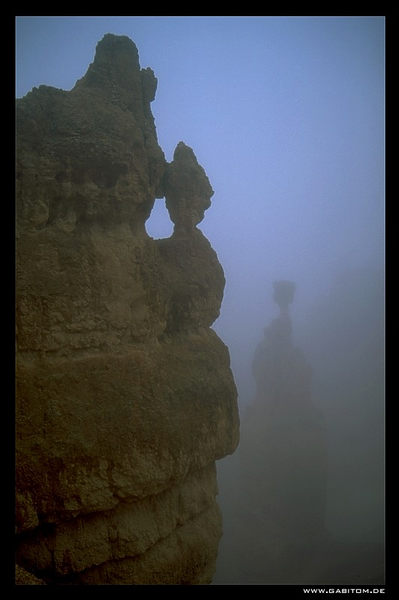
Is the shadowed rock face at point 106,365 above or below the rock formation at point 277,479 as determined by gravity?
above

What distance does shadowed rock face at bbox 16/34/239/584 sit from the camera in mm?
7684

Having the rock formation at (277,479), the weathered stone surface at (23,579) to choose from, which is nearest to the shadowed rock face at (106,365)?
the weathered stone surface at (23,579)

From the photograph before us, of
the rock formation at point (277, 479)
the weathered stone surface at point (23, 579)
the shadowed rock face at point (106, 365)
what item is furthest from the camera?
the rock formation at point (277, 479)

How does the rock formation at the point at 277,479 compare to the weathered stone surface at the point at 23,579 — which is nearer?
the weathered stone surface at the point at 23,579

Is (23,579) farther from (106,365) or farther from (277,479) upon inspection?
(277,479)

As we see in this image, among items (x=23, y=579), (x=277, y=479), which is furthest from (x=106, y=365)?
(x=277, y=479)

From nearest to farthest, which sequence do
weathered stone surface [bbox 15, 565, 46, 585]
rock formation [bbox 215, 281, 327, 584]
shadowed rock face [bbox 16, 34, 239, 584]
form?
weathered stone surface [bbox 15, 565, 46, 585]
shadowed rock face [bbox 16, 34, 239, 584]
rock formation [bbox 215, 281, 327, 584]

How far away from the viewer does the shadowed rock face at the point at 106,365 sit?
25.2 ft

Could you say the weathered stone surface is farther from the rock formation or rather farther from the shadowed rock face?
the rock formation

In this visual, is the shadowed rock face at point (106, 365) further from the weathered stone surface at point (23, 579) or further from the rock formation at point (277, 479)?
the rock formation at point (277, 479)

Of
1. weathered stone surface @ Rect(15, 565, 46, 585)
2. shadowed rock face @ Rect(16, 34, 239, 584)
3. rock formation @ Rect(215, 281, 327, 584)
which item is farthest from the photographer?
rock formation @ Rect(215, 281, 327, 584)

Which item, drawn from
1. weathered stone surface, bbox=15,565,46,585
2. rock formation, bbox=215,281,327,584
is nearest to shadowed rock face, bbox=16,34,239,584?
weathered stone surface, bbox=15,565,46,585
